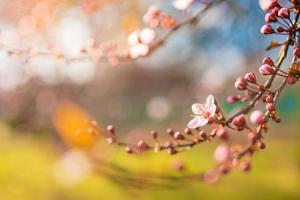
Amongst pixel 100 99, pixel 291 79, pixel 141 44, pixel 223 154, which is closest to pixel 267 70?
pixel 291 79

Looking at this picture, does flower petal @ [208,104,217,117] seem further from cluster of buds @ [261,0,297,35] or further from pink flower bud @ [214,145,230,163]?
pink flower bud @ [214,145,230,163]

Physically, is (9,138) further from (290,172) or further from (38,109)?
(290,172)

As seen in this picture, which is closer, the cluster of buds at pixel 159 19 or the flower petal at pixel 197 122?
the flower petal at pixel 197 122

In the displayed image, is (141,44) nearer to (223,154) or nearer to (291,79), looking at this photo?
(223,154)

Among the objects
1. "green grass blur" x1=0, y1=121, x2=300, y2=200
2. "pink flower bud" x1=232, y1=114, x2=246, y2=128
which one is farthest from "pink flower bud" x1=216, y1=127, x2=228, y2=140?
"green grass blur" x1=0, y1=121, x2=300, y2=200

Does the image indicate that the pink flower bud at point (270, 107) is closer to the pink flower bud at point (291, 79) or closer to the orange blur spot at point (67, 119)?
the pink flower bud at point (291, 79)

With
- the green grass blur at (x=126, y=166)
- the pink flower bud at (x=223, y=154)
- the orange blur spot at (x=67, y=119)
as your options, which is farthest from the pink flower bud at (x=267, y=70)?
the orange blur spot at (x=67, y=119)

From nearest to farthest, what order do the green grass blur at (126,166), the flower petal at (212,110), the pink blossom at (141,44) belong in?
the flower petal at (212,110), the pink blossom at (141,44), the green grass blur at (126,166)

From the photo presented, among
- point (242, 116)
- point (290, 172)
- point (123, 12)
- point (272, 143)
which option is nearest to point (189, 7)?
point (242, 116)
